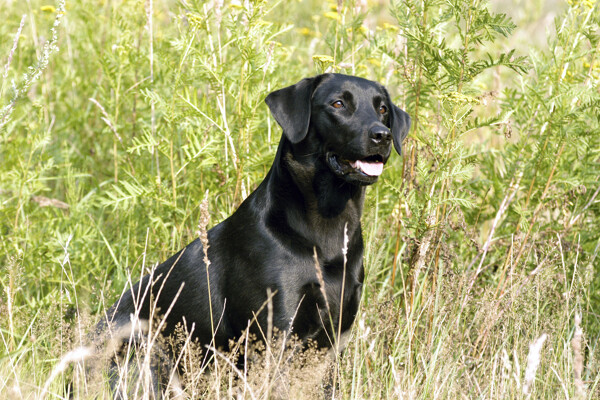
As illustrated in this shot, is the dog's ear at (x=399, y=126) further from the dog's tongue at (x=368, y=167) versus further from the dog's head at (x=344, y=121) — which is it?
the dog's tongue at (x=368, y=167)

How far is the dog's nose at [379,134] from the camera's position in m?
2.93

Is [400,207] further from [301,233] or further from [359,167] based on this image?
[301,233]

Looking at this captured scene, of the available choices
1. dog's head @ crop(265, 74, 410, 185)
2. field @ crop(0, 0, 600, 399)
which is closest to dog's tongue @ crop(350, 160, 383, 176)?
dog's head @ crop(265, 74, 410, 185)

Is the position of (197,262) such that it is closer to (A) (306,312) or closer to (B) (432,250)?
(A) (306,312)

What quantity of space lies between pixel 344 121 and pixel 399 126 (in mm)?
302

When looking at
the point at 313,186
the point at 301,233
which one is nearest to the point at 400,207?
the point at 313,186

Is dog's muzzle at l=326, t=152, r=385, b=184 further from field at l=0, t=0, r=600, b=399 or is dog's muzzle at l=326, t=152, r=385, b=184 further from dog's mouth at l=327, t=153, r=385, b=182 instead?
field at l=0, t=0, r=600, b=399

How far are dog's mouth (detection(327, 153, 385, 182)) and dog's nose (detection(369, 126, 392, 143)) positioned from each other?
4.2 inches

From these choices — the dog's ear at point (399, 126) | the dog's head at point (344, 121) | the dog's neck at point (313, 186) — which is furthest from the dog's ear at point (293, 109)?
the dog's ear at point (399, 126)

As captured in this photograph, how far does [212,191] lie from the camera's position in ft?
12.7

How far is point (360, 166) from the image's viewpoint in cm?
300

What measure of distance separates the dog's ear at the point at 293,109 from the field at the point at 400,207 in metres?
0.25

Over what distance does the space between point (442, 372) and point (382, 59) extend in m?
2.06

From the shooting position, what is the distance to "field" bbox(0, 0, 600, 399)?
9.64ft
